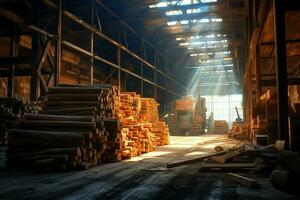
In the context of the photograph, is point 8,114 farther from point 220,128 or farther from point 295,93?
point 220,128

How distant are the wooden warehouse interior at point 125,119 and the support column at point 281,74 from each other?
2 centimetres

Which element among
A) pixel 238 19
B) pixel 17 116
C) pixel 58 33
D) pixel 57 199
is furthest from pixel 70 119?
pixel 238 19

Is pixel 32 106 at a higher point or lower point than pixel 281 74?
lower

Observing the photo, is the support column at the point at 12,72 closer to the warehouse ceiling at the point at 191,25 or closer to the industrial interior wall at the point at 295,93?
the warehouse ceiling at the point at 191,25

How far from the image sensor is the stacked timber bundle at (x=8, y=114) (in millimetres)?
10695

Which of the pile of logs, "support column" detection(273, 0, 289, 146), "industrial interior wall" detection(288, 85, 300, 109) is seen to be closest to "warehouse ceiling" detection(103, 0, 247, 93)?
"industrial interior wall" detection(288, 85, 300, 109)

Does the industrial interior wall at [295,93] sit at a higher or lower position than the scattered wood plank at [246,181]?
higher

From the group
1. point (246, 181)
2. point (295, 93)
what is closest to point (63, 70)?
point (295, 93)

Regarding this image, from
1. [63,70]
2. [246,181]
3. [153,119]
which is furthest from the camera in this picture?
[63,70]

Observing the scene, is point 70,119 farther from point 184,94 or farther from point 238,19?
point 184,94

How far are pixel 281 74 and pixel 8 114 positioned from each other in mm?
7968

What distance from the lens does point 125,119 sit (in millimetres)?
11734

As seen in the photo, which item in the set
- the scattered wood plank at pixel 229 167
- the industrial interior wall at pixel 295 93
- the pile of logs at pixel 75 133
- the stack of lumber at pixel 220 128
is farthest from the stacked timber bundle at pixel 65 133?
the stack of lumber at pixel 220 128

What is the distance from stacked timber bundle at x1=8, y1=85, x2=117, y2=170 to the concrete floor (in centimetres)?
51
